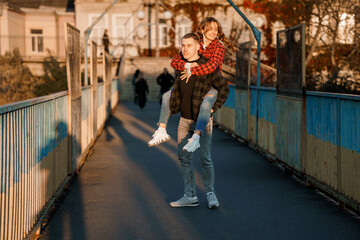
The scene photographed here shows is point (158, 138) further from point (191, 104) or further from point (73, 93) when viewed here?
point (73, 93)

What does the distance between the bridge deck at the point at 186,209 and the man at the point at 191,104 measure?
9.1 inches

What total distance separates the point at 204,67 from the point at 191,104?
46 cm

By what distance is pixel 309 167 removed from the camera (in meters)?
8.73

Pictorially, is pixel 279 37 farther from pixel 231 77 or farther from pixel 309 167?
pixel 231 77

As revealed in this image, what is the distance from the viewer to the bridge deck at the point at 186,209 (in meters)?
6.12

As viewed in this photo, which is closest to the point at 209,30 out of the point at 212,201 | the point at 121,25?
the point at 212,201

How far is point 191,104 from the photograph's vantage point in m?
7.08

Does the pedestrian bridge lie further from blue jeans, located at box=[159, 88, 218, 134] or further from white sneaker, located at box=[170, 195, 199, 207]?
blue jeans, located at box=[159, 88, 218, 134]

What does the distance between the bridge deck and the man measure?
0.23 meters

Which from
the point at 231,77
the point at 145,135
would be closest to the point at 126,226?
the point at 145,135

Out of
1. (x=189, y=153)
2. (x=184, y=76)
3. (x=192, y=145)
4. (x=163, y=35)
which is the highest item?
(x=163, y=35)

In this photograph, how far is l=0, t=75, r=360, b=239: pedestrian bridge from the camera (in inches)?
227

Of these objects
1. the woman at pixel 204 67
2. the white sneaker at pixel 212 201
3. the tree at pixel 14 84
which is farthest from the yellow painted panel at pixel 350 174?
the tree at pixel 14 84

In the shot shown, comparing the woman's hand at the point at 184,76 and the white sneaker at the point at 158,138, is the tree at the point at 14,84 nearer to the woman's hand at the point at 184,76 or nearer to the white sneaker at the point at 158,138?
the woman's hand at the point at 184,76
